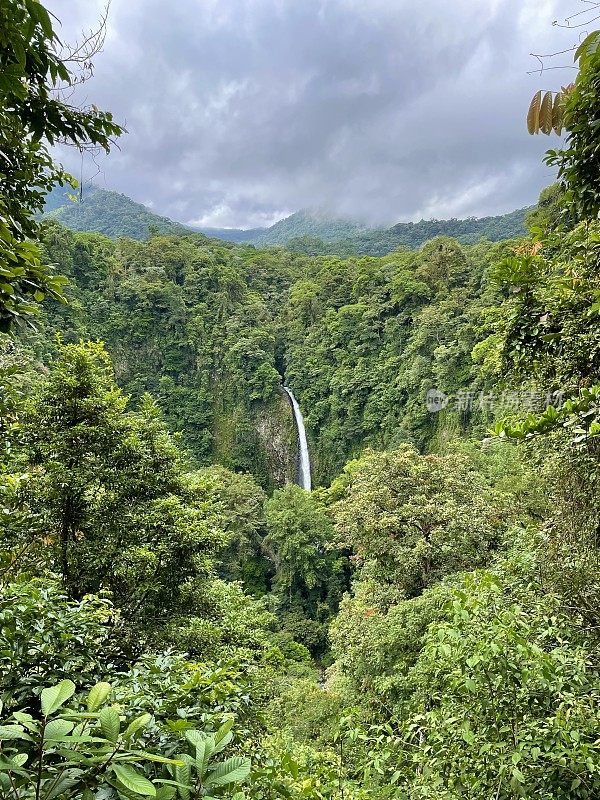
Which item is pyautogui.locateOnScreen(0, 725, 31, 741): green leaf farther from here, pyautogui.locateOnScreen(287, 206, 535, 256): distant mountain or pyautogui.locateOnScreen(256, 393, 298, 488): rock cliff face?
pyautogui.locateOnScreen(287, 206, 535, 256): distant mountain

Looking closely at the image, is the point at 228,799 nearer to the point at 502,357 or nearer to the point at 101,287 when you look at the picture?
the point at 502,357

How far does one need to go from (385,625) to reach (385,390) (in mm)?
18981

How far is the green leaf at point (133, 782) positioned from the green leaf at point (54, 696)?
14cm

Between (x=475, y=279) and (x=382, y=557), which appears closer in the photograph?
(x=382, y=557)

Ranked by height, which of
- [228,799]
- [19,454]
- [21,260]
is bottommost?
[228,799]

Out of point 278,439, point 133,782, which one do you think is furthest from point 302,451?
point 133,782

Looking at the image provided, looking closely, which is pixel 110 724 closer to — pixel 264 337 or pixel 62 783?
pixel 62 783

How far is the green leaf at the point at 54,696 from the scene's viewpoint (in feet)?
2.57

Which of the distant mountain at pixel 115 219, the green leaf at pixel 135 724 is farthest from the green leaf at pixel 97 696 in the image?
the distant mountain at pixel 115 219

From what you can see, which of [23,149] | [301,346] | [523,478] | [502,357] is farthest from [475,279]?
[23,149]

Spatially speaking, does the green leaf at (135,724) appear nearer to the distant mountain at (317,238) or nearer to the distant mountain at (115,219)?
the distant mountain at (317,238)

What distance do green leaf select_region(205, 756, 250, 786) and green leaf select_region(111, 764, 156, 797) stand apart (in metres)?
0.21

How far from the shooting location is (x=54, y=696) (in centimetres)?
83

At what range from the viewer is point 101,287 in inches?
Result: 1288
